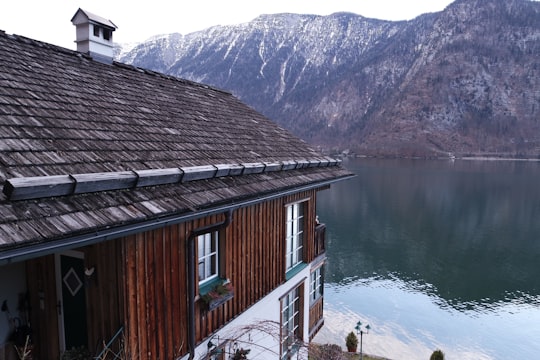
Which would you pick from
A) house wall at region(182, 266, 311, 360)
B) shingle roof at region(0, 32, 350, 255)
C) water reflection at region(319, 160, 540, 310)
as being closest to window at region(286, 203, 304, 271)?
house wall at region(182, 266, 311, 360)

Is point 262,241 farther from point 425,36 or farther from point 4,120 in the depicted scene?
point 425,36

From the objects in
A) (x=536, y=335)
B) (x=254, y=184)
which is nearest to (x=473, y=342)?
(x=536, y=335)

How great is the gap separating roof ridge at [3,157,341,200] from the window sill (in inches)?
110

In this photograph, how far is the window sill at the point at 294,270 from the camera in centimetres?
783

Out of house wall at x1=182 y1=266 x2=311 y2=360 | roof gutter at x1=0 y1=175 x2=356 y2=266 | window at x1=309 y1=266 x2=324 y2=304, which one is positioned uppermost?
roof gutter at x1=0 y1=175 x2=356 y2=266

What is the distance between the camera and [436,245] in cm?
3403

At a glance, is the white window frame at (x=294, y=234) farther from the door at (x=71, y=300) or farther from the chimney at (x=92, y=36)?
the chimney at (x=92, y=36)

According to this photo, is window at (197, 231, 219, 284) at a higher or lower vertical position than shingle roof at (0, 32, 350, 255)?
lower

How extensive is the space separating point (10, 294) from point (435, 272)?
28.8m

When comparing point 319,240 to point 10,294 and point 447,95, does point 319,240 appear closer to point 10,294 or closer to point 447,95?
point 10,294

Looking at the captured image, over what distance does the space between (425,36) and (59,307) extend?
191543 mm

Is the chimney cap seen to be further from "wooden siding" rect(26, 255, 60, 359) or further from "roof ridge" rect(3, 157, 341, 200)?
"wooden siding" rect(26, 255, 60, 359)

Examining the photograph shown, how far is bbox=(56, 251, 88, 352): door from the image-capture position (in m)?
4.07

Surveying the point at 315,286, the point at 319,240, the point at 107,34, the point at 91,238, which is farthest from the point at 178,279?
the point at 315,286
